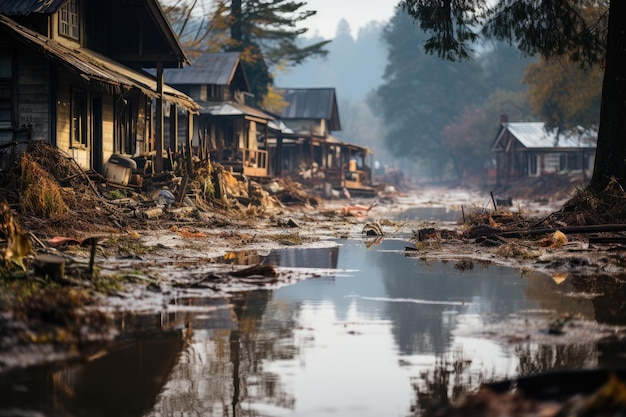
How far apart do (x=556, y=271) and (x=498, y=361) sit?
22.6 ft

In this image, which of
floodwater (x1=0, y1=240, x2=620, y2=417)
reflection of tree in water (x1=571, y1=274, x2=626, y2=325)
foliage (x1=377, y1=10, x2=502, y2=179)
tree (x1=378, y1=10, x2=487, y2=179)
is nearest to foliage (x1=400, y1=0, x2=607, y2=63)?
reflection of tree in water (x1=571, y1=274, x2=626, y2=325)

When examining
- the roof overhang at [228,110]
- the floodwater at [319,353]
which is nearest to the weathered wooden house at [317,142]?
the roof overhang at [228,110]

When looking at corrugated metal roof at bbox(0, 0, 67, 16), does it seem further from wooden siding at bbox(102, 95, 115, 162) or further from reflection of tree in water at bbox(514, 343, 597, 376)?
reflection of tree in water at bbox(514, 343, 597, 376)

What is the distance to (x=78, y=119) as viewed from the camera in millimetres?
25438

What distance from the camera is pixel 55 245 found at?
14617 mm

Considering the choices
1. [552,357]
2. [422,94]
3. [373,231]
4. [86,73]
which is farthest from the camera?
[422,94]

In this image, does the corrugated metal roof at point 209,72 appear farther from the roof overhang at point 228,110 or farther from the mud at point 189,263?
the mud at point 189,263

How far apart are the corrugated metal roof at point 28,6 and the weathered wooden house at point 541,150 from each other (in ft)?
150

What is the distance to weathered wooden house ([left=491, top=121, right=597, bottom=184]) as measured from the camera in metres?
66.4

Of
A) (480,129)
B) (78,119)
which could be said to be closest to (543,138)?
(480,129)

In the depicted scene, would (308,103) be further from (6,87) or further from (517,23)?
(6,87)

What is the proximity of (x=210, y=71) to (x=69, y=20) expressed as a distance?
21026 mm

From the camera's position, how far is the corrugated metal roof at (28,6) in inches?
935

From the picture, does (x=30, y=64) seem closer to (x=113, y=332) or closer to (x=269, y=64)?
(x=113, y=332)
